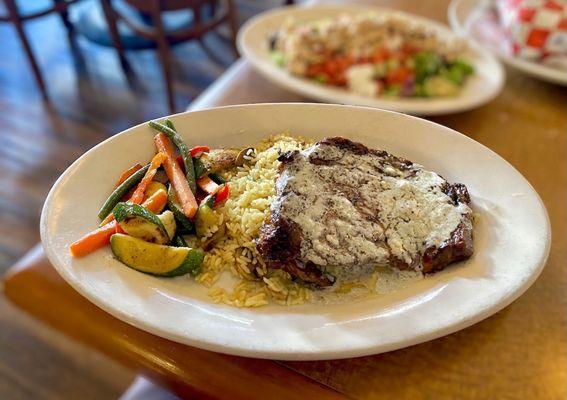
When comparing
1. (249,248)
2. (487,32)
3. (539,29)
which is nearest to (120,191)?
(249,248)

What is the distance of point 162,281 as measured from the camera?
1045 mm

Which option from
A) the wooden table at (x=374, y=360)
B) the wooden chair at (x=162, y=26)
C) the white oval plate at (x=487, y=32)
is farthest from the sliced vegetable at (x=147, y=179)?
the wooden chair at (x=162, y=26)

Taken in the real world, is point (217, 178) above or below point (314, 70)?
above

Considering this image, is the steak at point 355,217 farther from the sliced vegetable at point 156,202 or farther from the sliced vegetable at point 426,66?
the sliced vegetable at point 426,66

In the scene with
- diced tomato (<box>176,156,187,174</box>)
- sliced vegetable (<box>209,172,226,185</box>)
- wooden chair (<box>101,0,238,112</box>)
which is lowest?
wooden chair (<box>101,0,238,112</box>)

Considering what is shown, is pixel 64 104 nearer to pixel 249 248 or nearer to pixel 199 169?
pixel 199 169

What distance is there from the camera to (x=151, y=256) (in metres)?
1.05

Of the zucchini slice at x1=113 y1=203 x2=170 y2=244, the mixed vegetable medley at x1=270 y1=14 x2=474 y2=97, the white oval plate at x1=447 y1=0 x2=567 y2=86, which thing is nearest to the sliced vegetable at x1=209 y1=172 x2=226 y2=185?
the zucchini slice at x1=113 y1=203 x2=170 y2=244

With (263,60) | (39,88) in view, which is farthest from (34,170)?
(263,60)

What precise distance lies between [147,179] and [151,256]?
0.23 m

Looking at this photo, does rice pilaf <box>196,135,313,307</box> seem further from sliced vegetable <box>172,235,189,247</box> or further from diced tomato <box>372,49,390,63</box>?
diced tomato <box>372,49,390,63</box>

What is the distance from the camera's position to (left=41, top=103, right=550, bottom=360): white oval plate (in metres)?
0.92

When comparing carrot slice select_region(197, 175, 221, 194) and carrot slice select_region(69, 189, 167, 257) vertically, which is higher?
carrot slice select_region(69, 189, 167, 257)

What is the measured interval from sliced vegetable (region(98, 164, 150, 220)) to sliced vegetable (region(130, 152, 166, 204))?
1cm
